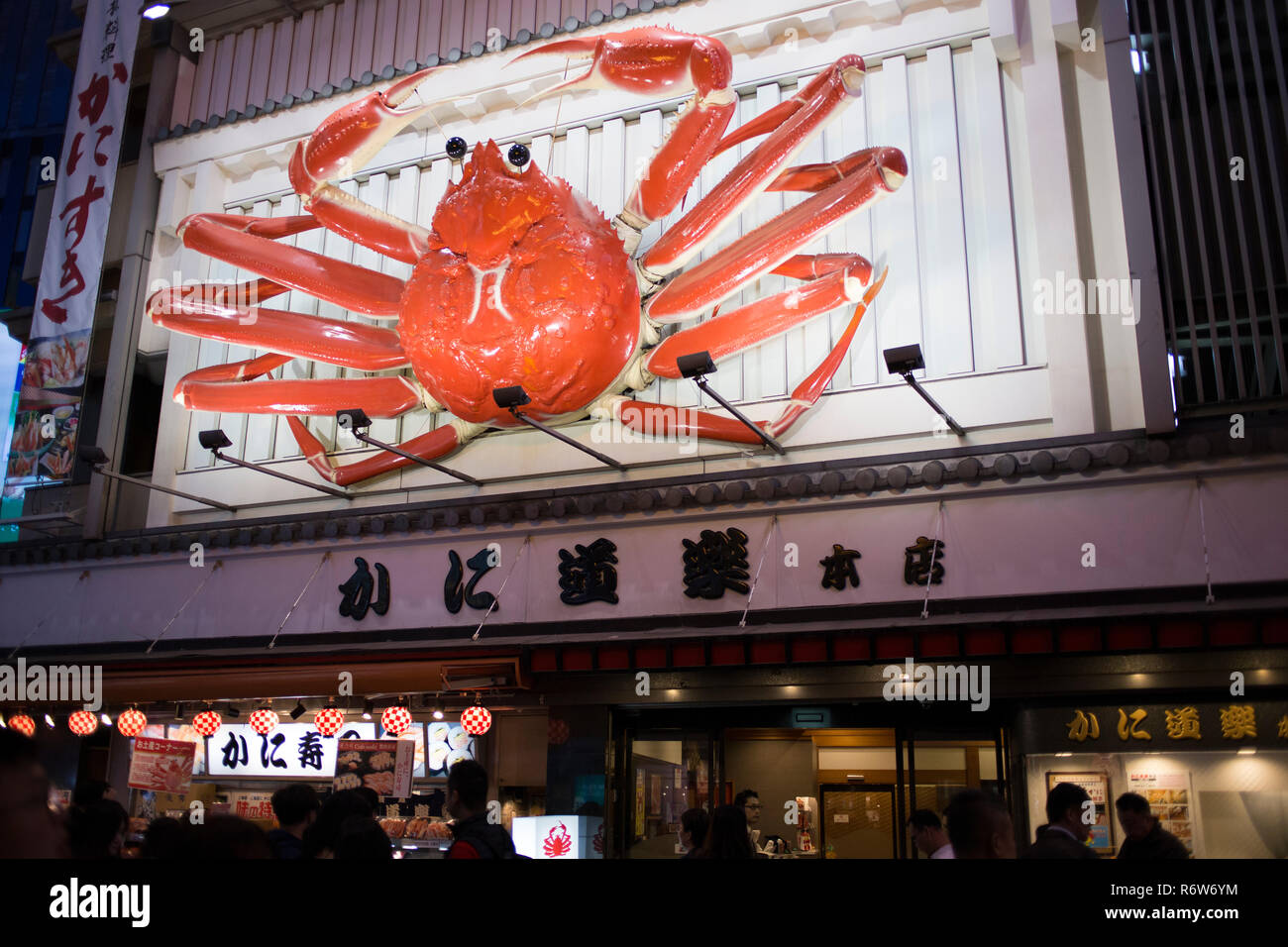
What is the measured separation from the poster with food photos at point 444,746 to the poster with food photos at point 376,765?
0.66ft

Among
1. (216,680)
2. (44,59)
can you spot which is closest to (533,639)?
(216,680)

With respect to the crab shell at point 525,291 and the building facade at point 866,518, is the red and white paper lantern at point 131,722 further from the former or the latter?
the crab shell at point 525,291

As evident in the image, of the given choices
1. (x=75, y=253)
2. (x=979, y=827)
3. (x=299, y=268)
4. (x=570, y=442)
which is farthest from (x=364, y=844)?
(x=75, y=253)

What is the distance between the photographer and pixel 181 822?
9.34 ft

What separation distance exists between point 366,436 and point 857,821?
4.68m

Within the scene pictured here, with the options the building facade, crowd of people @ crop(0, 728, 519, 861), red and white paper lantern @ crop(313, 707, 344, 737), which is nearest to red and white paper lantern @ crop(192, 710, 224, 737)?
the building facade

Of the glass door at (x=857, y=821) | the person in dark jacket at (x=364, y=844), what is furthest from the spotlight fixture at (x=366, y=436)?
the person in dark jacket at (x=364, y=844)

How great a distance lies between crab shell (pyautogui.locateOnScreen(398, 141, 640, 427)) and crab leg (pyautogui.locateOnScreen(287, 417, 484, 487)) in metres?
0.72

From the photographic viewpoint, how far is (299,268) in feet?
28.1

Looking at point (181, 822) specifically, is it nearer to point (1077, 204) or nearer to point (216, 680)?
point (216, 680)

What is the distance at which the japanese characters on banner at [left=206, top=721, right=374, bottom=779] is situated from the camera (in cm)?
858

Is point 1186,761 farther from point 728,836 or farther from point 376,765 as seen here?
point 376,765

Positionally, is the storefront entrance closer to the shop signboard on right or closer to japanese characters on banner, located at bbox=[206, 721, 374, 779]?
the shop signboard on right
